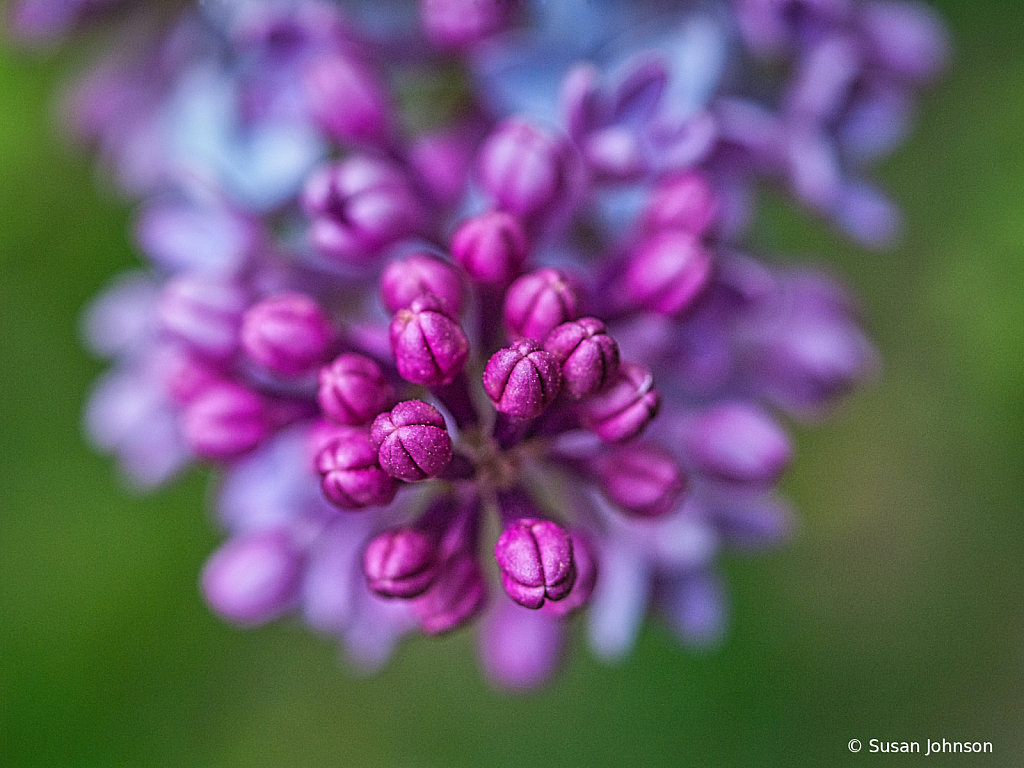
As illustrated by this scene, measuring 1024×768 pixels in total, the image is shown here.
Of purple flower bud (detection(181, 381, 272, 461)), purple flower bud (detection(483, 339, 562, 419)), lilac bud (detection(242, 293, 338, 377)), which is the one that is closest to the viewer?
purple flower bud (detection(483, 339, 562, 419))

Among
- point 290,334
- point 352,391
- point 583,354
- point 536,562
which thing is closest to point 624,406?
point 583,354

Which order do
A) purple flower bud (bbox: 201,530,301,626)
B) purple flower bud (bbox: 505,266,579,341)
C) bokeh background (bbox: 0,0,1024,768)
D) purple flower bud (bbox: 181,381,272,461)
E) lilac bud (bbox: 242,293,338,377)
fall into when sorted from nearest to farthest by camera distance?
1. purple flower bud (bbox: 505,266,579,341)
2. lilac bud (bbox: 242,293,338,377)
3. purple flower bud (bbox: 181,381,272,461)
4. purple flower bud (bbox: 201,530,301,626)
5. bokeh background (bbox: 0,0,1024,768)

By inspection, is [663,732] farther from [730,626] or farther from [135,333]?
[135,333]

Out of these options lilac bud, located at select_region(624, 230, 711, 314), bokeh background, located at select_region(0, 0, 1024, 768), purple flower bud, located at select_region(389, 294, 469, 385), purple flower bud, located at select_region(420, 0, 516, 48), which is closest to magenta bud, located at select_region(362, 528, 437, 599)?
purple flower bud, located at select_region(389, 294, 469, 385)

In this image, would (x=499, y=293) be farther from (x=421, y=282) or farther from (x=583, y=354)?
(x=583, y=354)

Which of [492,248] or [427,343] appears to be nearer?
[427,343]

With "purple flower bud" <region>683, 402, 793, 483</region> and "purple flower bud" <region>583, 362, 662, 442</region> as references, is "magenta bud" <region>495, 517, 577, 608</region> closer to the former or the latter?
"purple flower bud" <region>583, 362, 662, 442</region>

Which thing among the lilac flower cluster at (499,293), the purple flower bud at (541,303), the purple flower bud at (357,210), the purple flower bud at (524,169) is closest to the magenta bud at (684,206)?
the lilac flower cluster at (499,293)
